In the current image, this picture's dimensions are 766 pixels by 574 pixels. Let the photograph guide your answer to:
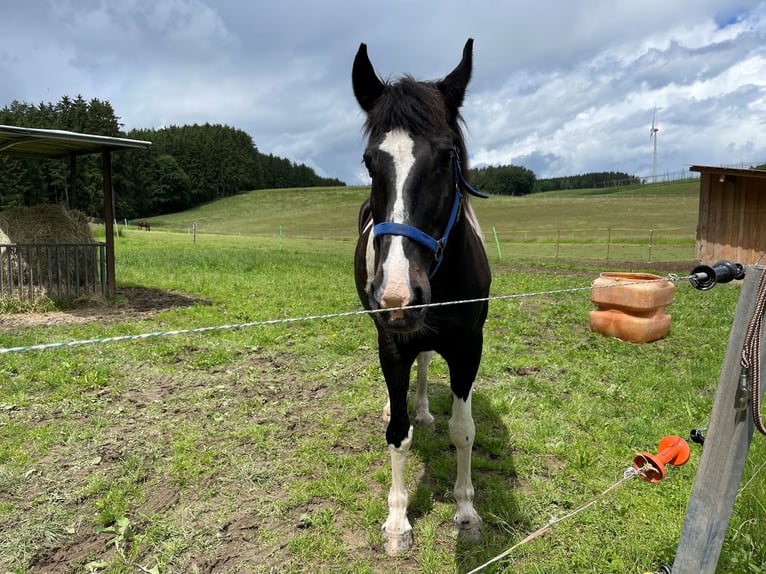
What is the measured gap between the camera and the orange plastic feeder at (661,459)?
1.87 m

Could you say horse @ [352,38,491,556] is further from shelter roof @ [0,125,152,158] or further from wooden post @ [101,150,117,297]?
wooden post @ [101,150,117,297]

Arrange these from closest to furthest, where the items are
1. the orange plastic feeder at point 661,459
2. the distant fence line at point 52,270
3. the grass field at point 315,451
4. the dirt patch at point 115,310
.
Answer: the orange plastic feeder at point 661,459
the grass field at point 315,451
the dirt patch at point 115,310
the distant fence line at point 52,270

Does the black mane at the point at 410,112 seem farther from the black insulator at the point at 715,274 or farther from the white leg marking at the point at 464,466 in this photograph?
the white leg marking at the point at 464,466

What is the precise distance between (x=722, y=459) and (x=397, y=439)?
5.44 ft

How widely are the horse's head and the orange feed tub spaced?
5.04 metres

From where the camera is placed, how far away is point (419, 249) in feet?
6.37

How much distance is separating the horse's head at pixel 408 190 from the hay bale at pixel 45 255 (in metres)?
8.82

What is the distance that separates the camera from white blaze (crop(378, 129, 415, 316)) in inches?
69.6

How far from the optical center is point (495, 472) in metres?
3.41

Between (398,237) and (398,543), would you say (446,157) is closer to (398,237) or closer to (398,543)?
(398,237)

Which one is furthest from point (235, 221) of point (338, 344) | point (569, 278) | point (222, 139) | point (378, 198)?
point (378, 198)

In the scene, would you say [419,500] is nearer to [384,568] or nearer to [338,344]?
[384,568]

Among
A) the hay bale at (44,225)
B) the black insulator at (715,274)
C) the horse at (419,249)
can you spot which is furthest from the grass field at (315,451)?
the hay bale at (44,225)

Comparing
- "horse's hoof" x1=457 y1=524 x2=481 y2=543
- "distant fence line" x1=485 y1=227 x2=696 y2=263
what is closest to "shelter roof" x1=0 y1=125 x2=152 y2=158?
"horse's hoof" x1=457 y1=524 x2=481 y2=543
